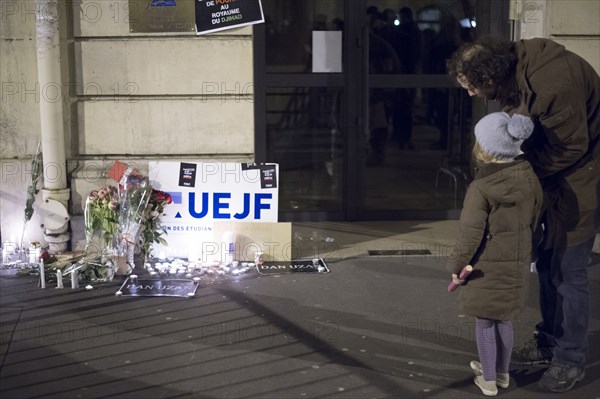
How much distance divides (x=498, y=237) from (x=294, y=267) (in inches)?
123

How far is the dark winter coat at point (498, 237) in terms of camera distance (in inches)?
186

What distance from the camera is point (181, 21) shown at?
26.1ft

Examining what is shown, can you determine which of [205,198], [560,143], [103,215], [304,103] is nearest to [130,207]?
[103,215]

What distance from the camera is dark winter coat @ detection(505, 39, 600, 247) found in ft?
15.9

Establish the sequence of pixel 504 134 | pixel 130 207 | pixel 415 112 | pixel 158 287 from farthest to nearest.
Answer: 1. pixel 415 112
2. pixel 130 207
3. pixel 158 287
4. pixel 504 134

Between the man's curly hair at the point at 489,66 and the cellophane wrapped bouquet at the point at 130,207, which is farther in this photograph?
the cellophane wrapped bouquet at the point at 130,207

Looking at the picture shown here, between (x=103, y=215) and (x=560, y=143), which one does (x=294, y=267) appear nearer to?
(x=103, y=215)

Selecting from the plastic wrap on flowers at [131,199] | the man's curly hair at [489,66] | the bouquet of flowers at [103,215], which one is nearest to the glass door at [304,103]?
the plastic wrap on flowers at [131,199]

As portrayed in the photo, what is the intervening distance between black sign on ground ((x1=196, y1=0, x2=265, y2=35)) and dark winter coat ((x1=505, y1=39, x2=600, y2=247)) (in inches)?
134

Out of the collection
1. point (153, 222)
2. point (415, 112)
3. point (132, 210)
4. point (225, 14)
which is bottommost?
point (153, 222)

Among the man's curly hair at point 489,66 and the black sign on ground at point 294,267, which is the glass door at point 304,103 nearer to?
the black sign on ground at point 294,267

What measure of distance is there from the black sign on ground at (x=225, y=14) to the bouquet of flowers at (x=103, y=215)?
5.91 ft

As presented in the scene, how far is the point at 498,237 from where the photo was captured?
4.75 meters

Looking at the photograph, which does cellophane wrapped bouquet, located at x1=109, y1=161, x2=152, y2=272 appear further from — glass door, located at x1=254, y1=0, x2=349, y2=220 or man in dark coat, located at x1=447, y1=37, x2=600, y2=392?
man in dark coat, located at x1=447, y1=37, x2=600, y2=392
